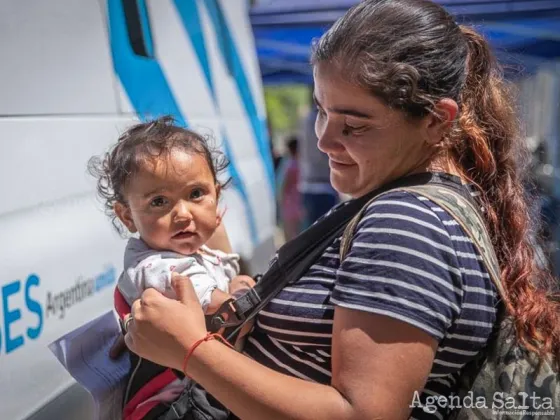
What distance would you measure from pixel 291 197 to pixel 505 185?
7.21 m

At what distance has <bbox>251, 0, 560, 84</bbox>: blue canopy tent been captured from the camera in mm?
6578

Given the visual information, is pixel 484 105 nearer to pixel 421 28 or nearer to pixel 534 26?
pixel 421 28

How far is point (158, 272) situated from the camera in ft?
5.21

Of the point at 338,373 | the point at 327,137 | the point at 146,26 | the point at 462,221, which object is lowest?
the point at 338,373

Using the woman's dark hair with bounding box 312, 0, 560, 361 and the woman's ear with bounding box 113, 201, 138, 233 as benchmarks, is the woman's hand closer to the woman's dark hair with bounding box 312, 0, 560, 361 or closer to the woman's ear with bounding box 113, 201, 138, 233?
the woman's ear with bounding box 113, 201, 138, 233

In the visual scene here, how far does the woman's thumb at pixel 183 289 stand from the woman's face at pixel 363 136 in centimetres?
39

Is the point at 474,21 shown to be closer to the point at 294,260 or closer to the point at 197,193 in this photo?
the point at 197,193

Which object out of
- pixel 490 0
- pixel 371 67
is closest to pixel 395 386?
pixel 371 67

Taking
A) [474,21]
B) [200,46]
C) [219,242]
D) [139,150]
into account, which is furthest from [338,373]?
[474,21]

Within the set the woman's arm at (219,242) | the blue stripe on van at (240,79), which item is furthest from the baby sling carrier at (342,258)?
the blue stripe on van at (240,79)

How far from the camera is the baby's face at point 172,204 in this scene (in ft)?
5.32

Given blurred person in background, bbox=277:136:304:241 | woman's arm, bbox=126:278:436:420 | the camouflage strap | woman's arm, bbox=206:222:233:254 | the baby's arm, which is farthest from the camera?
blurred person in background, bbox=277:136:304:241

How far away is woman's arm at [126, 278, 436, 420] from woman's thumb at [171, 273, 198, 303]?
0.24 feet

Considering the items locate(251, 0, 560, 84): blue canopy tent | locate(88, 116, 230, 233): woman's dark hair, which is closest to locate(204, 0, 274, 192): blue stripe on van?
locate(251, 0, 560, 84): blue canopy tent
